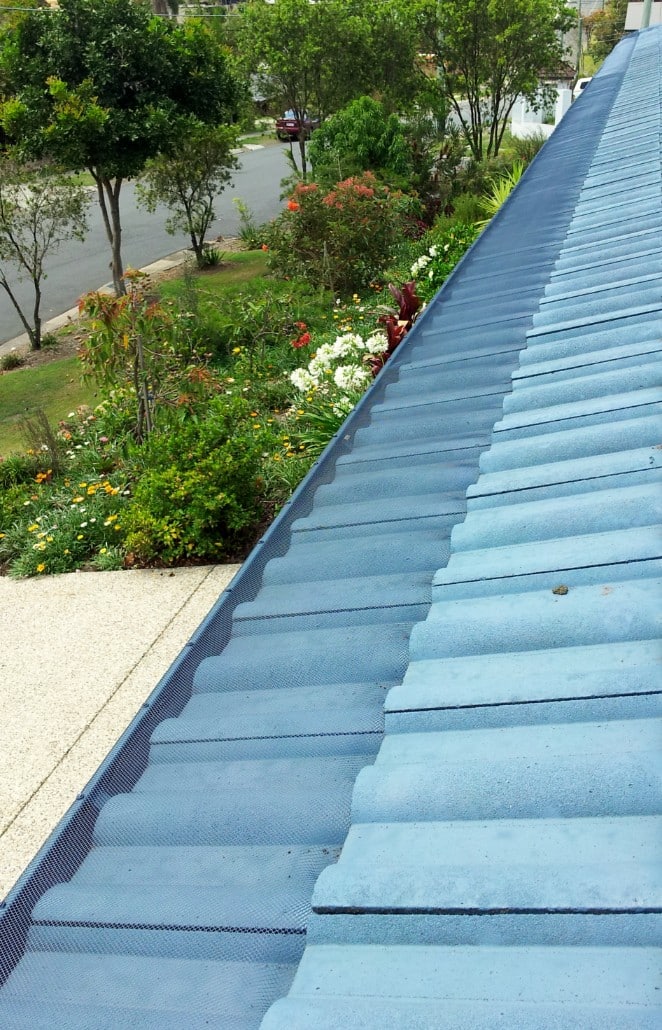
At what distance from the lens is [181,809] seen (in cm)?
201

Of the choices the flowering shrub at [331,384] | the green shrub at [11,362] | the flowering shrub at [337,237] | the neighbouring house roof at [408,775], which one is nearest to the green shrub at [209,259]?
the flowering shrub at [337,237]

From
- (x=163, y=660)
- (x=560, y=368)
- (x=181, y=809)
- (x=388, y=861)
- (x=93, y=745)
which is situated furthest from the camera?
(x=163, y=660)

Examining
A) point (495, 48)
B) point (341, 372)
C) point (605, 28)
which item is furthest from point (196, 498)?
A: point (605, 28)

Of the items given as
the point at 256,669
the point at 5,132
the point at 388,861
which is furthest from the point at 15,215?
the point at 388,861

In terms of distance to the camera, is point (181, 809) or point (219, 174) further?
point (219, 174)

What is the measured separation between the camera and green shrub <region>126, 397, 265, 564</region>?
6.15 m

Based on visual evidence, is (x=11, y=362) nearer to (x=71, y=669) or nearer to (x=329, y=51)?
(x=71, y=669)

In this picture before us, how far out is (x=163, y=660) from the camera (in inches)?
208

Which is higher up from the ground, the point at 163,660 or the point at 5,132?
the point at 5,132

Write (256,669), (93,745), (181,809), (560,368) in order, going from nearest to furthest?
(181,809)
(256,669)
(560,368)
(93,745)

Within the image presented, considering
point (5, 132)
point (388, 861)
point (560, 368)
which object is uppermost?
point (5, 132)

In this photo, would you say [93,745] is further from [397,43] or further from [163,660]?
[397,43]

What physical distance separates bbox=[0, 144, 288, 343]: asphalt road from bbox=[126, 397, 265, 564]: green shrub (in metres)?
9.11

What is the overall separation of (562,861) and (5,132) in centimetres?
1296
